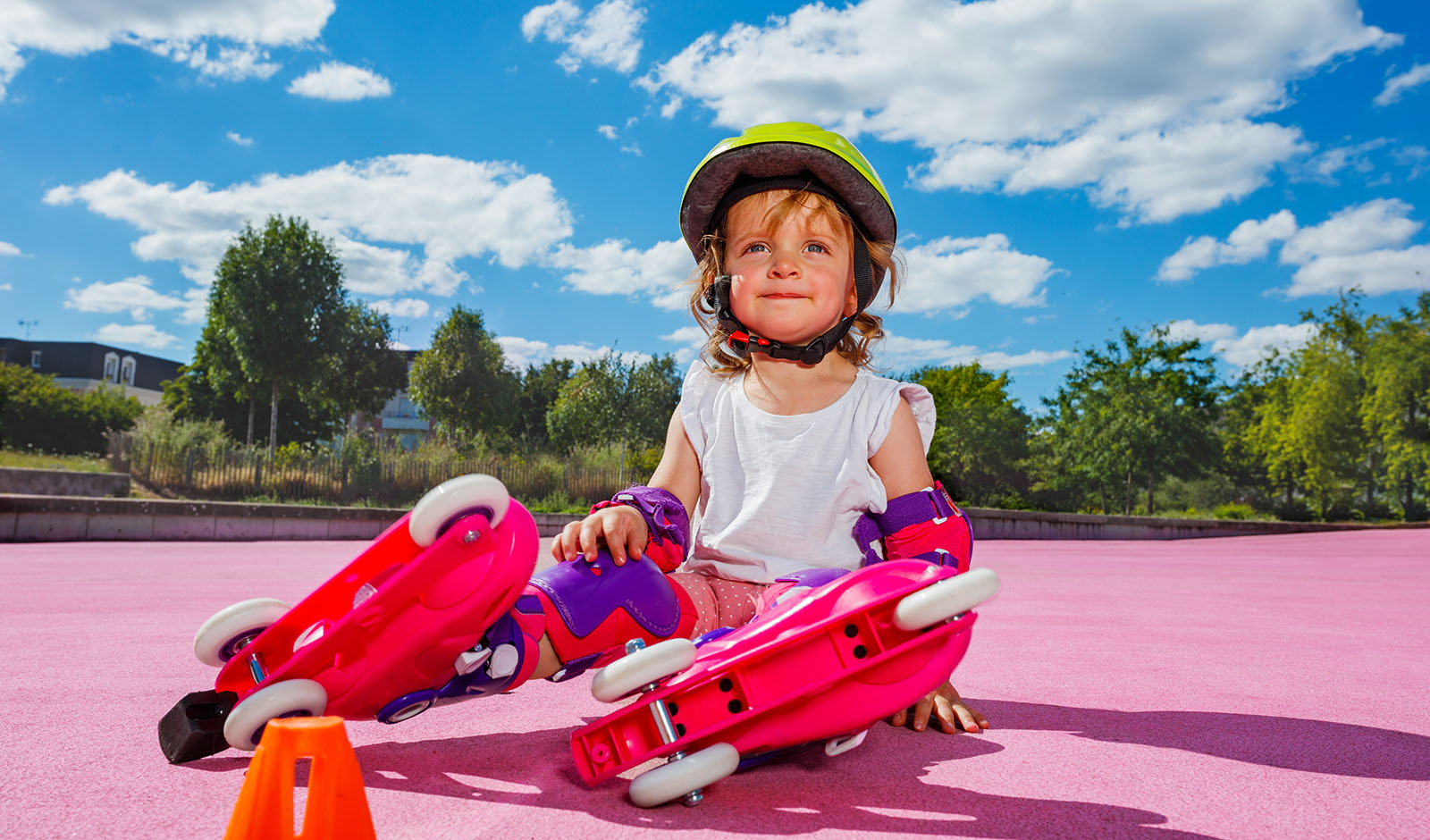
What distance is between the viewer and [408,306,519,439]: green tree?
26422 millimetres

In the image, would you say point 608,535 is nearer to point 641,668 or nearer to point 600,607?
point 600,607

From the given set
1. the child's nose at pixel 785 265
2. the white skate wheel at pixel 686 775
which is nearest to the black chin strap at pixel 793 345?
the child's nose at pixel 785 265

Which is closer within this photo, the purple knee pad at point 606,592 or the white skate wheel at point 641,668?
the white skate wheel at point 641,668

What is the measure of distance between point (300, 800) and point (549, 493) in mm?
16133

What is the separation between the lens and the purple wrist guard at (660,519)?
1.84 metres

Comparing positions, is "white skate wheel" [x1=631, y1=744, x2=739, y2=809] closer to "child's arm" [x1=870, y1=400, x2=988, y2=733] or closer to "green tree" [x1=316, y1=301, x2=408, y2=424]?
"child's arm" [x1=870, y1=400, x2=988, y2=733]

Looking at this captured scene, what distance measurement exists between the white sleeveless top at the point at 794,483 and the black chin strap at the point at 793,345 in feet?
0.41

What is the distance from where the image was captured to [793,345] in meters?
2.10

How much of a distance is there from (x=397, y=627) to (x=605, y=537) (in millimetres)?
492

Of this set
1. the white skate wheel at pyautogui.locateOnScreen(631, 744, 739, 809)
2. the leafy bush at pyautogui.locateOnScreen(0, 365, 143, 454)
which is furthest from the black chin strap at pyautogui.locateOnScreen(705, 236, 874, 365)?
the leafy bush at pyautogui.locateOnScreen(0, 365, 143, 454)

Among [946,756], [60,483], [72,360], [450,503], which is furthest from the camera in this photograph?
[72,360]

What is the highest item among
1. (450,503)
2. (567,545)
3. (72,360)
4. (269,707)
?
(72,360)

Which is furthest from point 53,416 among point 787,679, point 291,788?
point 787,679

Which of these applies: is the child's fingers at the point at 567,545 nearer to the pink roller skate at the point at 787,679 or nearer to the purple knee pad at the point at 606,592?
the purple knee pad at the point at 606,592
